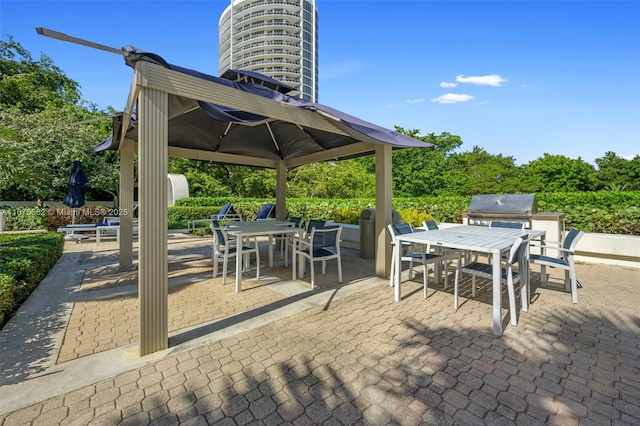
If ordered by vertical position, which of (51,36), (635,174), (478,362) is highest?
(635,174)

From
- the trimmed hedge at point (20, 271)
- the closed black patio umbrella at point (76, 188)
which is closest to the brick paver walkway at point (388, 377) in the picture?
the trimmed hedge at point (20, 271)

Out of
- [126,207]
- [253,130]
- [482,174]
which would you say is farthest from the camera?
[482,174]

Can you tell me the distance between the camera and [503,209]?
6.73m

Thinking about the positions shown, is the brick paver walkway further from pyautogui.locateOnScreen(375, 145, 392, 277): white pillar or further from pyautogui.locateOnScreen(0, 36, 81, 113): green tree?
pyautogui.locateOnScreen(0, 36, 81, 113): green tree

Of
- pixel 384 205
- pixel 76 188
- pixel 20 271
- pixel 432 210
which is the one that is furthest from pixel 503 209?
pixel 76 188

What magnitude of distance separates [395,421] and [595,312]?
3492mm

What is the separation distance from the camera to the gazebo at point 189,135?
253 centimetres

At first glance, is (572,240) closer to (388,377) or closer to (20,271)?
(388,377)

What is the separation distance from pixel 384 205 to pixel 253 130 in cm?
358

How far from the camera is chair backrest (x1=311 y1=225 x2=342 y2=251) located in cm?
473

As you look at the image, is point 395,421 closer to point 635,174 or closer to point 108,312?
point 108,312

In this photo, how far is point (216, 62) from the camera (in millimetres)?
85688

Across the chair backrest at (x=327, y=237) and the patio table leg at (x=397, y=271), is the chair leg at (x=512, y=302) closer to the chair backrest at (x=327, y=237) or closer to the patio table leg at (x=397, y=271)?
the patio table leg at (x=397, y=271)

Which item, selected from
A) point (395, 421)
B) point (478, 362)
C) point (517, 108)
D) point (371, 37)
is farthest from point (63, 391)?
point (517, 108)
